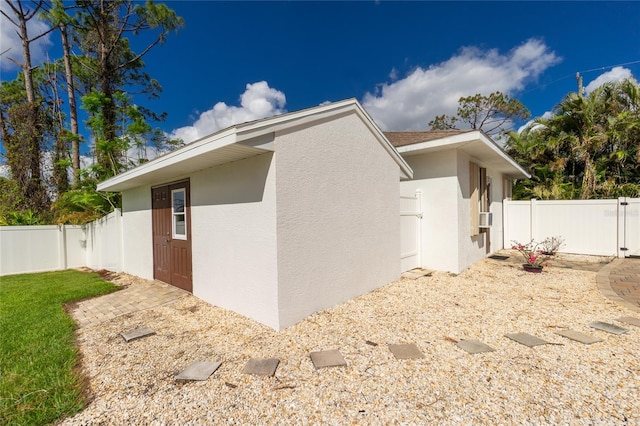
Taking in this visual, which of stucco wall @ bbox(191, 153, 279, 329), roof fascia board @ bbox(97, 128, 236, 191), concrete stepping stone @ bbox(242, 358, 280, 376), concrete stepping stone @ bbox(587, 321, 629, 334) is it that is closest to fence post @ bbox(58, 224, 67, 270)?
roof fascia board @ bbox(97, 128, 236, 191)

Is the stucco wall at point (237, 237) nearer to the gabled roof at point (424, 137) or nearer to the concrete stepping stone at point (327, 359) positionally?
the concrete stepping stone at point (327, 359)

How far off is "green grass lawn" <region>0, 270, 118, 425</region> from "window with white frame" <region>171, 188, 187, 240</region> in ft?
7.28

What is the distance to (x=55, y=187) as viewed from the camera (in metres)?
12.9

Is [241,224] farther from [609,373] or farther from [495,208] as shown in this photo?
[495,208]

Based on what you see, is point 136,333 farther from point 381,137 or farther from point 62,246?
point 62,246

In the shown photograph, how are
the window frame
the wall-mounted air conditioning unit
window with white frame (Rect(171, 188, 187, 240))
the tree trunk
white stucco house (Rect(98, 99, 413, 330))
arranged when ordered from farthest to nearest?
the tree trunk → the wall-mounted air conditioning unit → window with white frame (Rect(171, 188, 187, 240)) → the window frame → white stucco house (Rect(98, 99, 413, 330))

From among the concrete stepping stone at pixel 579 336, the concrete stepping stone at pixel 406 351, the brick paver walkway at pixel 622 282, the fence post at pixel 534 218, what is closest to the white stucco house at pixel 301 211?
the concrete stepping stone at pixel 406 351

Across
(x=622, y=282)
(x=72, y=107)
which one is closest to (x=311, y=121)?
(x=622, y=282)

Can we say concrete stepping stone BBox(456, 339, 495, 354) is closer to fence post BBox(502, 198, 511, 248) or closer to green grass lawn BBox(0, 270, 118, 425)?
green grass lawn BBox(0, 270, 118, 425)

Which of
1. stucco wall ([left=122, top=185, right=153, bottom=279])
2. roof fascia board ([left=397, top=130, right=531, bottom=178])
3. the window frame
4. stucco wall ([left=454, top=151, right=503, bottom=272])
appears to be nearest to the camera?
the window frame

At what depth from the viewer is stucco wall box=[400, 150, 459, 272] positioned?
22.6 ft

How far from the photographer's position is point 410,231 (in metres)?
7.18

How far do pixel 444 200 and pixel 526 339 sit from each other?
4.20 meters

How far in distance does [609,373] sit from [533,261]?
5.04m
